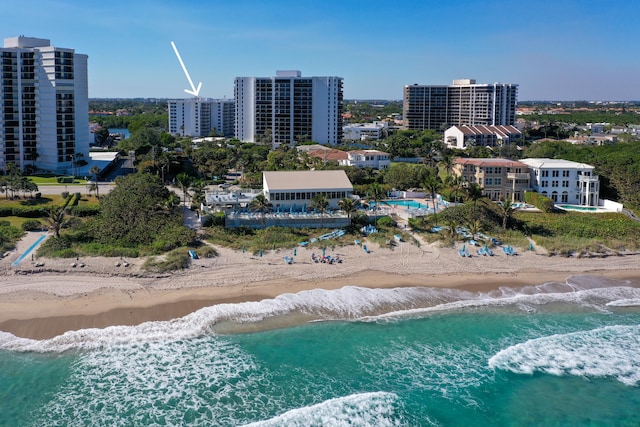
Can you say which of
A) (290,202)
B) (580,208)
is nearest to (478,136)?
(580,208)

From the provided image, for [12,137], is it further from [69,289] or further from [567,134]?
[567,134]

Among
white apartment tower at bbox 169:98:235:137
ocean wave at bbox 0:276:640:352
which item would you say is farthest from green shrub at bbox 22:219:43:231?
white apartment tower at bbox 169:98:235:137

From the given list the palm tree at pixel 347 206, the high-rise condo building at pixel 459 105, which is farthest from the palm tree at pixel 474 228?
the high-rise condo building at pixel 459 105

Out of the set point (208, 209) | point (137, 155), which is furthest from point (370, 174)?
point (137, 155)

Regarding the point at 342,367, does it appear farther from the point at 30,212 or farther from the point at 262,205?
the point at 30,212

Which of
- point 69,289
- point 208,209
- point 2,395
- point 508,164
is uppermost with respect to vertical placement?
point 508,164

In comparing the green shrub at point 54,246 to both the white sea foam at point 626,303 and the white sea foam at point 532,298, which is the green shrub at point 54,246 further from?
the white sea foam at point 626,303

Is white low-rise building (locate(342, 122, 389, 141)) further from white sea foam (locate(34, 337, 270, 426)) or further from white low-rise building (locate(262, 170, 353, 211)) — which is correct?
white sea foam (locate(34, 337, 270, 426))

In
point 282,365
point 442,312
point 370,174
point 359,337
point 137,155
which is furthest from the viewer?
point 137,155
